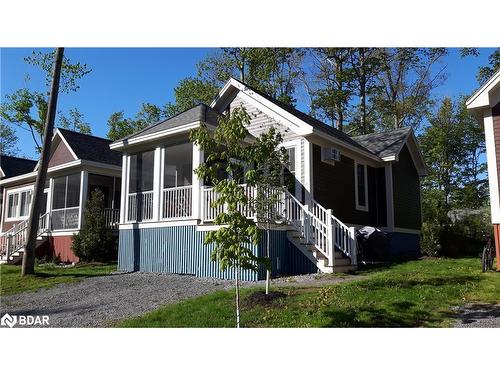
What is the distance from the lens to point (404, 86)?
95.3 feet

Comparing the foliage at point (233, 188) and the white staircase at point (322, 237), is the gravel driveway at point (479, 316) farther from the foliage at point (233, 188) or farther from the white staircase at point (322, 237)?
the white staircase at point (322, 237)

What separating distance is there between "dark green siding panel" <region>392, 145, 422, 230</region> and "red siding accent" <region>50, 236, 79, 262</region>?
1241cm

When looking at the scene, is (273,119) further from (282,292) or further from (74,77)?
(74,77)

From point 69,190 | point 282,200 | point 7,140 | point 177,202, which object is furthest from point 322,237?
point 7,140

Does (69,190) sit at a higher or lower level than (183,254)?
higher

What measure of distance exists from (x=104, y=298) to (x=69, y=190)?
12.6 meters

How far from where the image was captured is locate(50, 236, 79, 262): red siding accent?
16.8 meters

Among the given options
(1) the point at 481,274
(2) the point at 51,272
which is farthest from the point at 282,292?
(2) the point at 51,272

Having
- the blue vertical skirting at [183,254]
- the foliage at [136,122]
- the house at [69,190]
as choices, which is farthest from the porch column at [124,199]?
the foliage at [136,122]

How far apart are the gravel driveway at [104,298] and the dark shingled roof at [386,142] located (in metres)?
9.49

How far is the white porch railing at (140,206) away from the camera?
13211 mm

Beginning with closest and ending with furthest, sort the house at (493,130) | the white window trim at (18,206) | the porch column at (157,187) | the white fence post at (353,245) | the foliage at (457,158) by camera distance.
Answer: the house at (493,130) < the white fence post at (353,245) < the porch column at (157,187) < the white window trim at (18,206) < the foliage at (457,158)

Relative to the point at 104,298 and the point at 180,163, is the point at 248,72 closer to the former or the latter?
the point at 180,163

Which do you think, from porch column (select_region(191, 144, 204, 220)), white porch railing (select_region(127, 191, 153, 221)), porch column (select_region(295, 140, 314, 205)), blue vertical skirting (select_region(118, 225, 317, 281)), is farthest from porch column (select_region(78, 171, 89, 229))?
porch column (select_region(295, 140, 314, 205))
